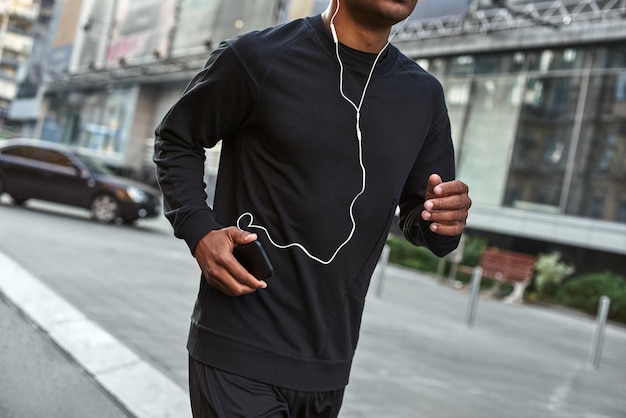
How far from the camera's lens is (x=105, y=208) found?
1780 cm

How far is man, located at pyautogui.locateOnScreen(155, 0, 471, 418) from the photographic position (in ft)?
6.61

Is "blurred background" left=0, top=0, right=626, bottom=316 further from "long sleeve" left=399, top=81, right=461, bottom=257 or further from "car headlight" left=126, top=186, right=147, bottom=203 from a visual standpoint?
"long sleeve" left=399, top=81, right=461, bottom=257

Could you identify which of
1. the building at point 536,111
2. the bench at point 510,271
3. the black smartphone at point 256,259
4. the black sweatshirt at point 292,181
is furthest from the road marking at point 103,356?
the bench at point 510,271

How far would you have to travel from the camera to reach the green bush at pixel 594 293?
1725 centimetres

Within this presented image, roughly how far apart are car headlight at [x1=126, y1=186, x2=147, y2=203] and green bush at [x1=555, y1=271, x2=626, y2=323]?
9308 mm

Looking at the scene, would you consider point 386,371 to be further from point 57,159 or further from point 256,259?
point 57,159

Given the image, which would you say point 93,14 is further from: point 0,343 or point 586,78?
point 0,343

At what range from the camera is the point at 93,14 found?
177ft

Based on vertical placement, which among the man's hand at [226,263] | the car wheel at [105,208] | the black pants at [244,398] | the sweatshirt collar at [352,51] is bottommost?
the car wheel at [105,208]

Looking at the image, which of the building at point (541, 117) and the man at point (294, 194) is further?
the building at point (541, 117)

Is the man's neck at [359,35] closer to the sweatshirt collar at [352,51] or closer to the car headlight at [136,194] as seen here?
the sweatshirt collar at [352,51]

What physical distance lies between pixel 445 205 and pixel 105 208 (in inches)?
647

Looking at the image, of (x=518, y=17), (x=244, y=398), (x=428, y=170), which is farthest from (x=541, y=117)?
(x=244, y=398)

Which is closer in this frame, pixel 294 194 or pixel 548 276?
pixel 294 194
